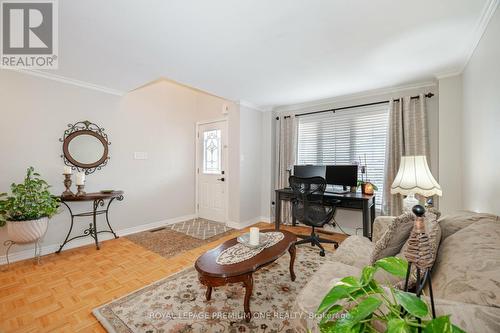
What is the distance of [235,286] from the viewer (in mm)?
2061

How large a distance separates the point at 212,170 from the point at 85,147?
2.15 m

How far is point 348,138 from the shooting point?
3635 millimetres

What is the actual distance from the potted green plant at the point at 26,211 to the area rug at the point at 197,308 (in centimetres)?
142

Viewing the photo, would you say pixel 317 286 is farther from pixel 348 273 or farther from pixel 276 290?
pixel 276 290

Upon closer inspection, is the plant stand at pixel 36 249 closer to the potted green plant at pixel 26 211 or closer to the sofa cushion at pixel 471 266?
the potted green plant at pixel 26 211

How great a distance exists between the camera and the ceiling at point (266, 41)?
64.7 inches

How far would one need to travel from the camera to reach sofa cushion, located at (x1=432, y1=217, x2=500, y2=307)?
728 mm

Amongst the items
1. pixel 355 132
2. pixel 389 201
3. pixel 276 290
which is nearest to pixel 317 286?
pixel 276 290

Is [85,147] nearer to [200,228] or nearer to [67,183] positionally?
[67,183]

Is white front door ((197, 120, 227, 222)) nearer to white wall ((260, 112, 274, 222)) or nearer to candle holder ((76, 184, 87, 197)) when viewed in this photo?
white wall ((260, 112, 274, 222))

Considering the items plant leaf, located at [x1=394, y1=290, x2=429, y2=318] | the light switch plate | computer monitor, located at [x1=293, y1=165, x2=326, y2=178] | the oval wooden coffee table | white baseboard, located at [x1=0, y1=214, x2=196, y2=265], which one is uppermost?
the light switch plate

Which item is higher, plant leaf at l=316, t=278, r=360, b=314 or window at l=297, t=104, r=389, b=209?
window at l=297, t=104, r=389, b=209

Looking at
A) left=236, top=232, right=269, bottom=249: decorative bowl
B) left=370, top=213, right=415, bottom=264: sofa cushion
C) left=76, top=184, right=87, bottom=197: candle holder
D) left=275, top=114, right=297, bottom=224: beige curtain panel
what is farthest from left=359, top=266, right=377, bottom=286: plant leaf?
left=275, top=114, right=297, bottom=224: beige curtain panel

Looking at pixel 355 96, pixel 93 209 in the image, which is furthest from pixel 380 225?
pixel 93 209
